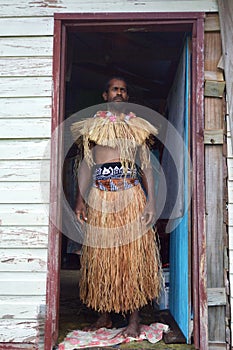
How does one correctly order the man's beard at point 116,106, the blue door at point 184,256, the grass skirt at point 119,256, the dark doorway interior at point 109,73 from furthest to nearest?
the dark doorway interior at point 109,73 < the man's beard at point 116,106 < the grass skirt at point 119,256 < the blue door at point 184,256

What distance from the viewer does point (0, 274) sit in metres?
2.75

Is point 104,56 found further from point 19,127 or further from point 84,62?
point 19,127

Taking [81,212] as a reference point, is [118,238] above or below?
below

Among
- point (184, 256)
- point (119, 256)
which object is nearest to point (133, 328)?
point (119, 256)

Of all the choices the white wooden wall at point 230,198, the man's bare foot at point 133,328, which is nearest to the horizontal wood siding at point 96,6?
the white wooden wall at point 230,198

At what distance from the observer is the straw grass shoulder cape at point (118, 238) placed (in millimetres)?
2971

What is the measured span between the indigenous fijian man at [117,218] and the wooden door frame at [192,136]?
13.4 inches

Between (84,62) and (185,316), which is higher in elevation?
(84,62)

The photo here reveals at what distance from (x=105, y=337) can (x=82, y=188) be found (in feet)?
3.39

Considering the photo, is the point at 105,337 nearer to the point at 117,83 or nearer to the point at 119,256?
the point at 119,256

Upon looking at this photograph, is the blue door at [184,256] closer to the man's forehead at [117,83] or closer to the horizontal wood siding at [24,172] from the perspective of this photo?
the man's forehead at [117,83]

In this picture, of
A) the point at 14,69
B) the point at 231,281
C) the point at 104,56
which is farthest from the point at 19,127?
the point at 104,56

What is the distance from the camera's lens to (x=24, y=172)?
9.27 ft

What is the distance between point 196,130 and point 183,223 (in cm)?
65
